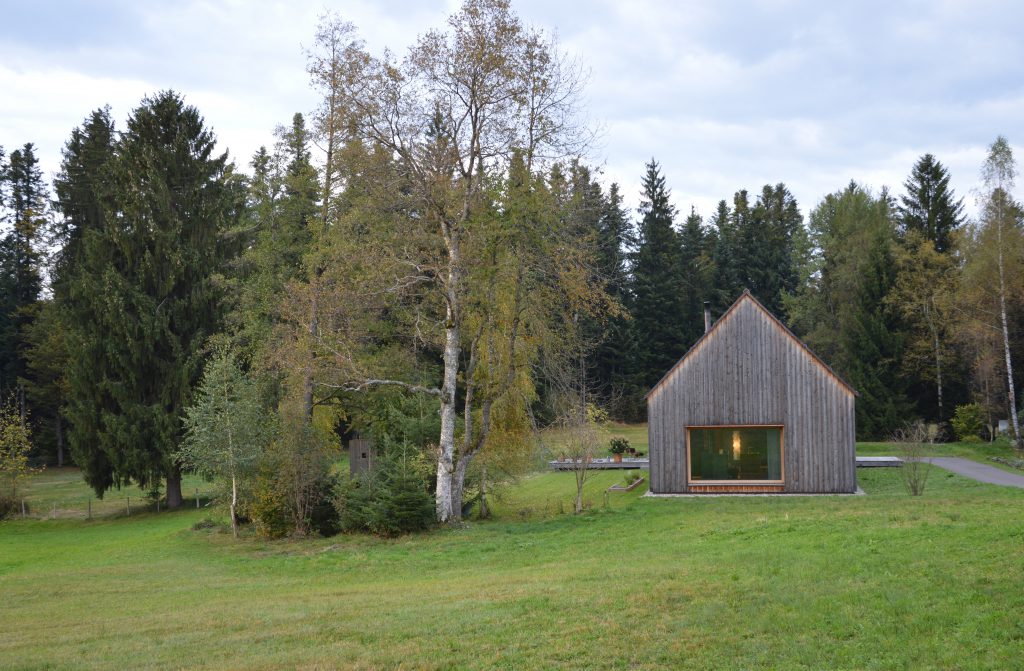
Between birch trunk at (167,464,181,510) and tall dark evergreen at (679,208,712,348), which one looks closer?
birch trunk at (167,464,181,510)

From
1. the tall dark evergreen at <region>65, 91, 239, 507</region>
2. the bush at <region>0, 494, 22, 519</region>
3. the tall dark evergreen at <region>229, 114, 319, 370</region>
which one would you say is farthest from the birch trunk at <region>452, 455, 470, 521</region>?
the bush at <region>0, 494, 22, 519</region>

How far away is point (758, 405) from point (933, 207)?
28.9 meters

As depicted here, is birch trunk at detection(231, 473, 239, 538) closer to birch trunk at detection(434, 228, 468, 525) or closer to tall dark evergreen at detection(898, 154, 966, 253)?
birch trunk at detection(434, 228, 468, 525)

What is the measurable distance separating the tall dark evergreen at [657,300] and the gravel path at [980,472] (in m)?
28.7

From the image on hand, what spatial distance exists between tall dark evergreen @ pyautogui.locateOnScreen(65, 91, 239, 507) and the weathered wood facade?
19917 millimetres

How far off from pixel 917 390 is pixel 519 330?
31984mm

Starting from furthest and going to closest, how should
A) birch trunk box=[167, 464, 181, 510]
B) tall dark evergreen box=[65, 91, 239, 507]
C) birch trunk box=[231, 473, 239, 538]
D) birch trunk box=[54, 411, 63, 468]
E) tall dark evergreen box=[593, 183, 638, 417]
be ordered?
tall dark evergreen box=[593, 183, 638, 417] < birch trunk box=[54, 411, 63, 468] < birch trunk box=[167, 464, 181, 510] < tall dark evergreen box=[65, 91, 239, 507] < birch trunk box=[231, 473, 239, 538]

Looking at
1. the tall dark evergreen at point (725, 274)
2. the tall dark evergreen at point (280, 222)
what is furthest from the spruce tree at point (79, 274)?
the tall dark evergreen at point (725, 274)

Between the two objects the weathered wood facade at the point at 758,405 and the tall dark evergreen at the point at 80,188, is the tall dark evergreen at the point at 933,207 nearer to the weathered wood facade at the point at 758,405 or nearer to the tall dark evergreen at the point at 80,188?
the weathered wood facade at the point at 758,405

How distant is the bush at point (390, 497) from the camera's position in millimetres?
20016

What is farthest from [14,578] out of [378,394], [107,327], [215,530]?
[107,327]

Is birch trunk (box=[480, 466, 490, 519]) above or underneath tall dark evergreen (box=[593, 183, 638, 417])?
underneath

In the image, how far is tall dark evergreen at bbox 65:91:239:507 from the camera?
107ft

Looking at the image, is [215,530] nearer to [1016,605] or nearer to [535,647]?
[535,647]
